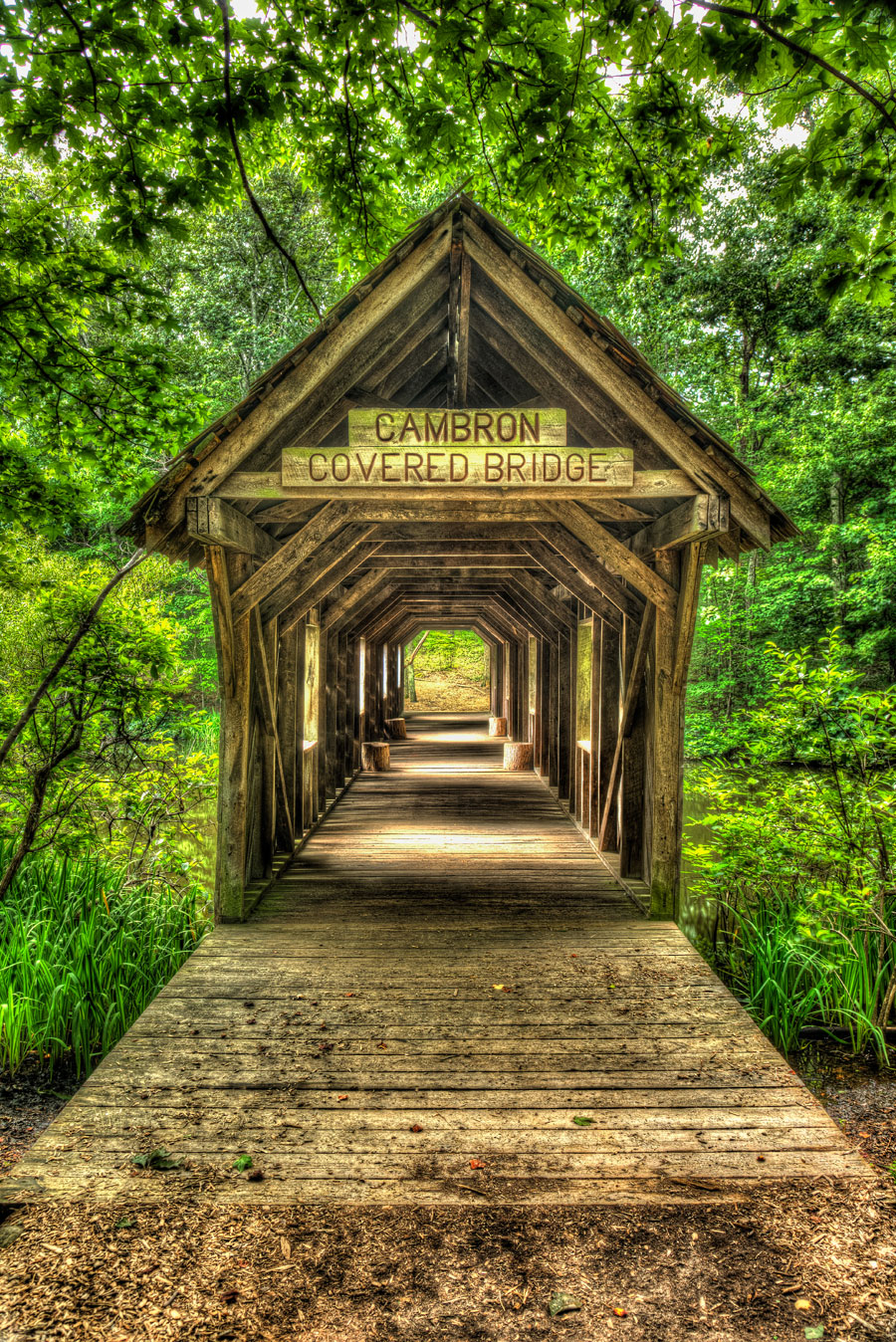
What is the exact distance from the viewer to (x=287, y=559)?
4.66m

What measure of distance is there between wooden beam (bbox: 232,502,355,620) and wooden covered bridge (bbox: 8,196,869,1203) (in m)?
0.02

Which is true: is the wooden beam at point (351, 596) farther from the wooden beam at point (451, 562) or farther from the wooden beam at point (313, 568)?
the wooden beam at point (313, 568)

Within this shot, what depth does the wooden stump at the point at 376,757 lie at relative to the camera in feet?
38.4

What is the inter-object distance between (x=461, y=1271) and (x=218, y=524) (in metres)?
3.68

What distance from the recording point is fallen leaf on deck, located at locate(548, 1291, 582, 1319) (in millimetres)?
2043

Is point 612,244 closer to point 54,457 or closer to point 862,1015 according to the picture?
point 54,457

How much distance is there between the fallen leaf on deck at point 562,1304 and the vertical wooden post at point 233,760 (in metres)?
3.37

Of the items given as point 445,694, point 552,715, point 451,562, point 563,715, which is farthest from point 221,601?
point 445,694

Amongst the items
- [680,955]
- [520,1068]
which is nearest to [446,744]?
[680,955]

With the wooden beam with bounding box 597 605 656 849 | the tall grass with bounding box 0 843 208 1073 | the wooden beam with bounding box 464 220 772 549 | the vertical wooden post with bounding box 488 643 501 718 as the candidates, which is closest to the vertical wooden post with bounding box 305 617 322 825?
the tall grass with bounding box 0 843 208 1073

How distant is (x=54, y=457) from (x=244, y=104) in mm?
2645

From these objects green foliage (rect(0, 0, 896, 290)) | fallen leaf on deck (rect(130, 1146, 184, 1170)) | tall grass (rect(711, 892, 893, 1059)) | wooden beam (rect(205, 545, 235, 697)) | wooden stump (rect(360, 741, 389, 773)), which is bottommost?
tall grass (rect(711, 892, 893, 1059))

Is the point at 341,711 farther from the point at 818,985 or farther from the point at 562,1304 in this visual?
the point at 562,1304

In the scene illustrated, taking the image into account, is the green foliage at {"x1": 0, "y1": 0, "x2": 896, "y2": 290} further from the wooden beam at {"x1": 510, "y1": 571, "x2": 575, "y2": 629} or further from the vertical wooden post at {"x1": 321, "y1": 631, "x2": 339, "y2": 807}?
the vertical wooden post at {"x1": 321, "y1": 631, "x2": 339, "y2": 807}
